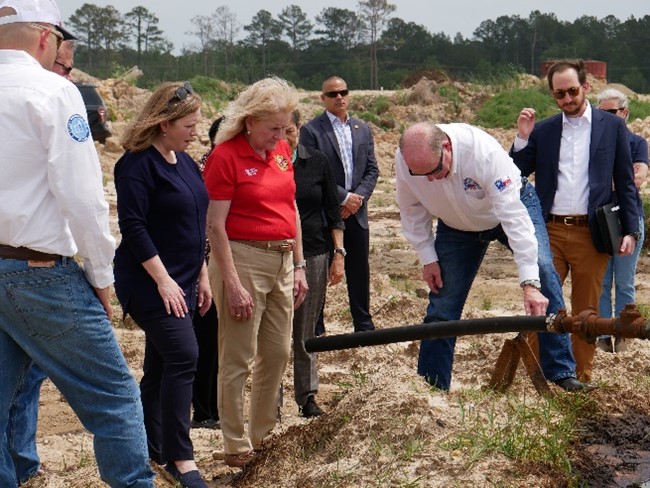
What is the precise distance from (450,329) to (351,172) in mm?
3670

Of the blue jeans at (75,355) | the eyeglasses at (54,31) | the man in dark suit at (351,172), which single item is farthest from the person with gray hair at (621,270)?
the eyeglasses at (54,31)

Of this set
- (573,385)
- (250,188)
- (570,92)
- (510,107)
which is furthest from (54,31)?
(510,107)

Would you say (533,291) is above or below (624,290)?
above

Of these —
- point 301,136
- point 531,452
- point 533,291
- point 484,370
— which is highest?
point 301,136

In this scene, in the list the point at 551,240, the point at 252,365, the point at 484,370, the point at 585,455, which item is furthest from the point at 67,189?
the point at 484,370

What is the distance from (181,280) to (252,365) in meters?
0.73

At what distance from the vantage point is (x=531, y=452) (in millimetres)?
4664

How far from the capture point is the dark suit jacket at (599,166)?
662cm

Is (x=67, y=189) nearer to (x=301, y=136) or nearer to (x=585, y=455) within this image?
(x=585, y=455)

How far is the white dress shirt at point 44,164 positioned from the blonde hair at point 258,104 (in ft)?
5.24

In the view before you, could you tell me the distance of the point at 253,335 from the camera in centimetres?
548

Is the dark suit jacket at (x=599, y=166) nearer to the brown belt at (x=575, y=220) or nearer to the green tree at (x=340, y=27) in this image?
the brown belt at (x=575, y=220)

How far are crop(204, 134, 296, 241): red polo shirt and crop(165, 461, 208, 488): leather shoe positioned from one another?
3.83ft

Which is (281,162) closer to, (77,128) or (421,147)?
(421,147)
